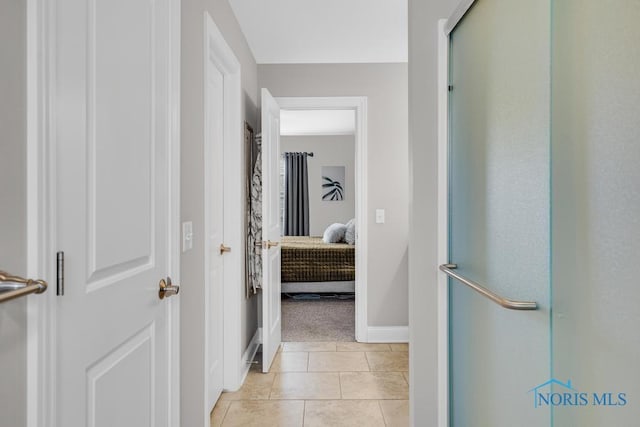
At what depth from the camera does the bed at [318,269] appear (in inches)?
198

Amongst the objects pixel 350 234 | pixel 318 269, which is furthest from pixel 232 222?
pixel 350 234

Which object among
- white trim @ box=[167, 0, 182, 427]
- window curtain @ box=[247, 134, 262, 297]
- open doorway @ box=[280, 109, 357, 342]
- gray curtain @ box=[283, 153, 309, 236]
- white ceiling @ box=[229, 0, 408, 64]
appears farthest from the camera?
gray curtain @ box=[283, 153, 309, 236]

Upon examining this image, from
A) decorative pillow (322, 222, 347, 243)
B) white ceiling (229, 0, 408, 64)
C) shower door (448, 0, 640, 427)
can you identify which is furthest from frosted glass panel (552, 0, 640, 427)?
decorative pillow (322, 222, 347, 243)

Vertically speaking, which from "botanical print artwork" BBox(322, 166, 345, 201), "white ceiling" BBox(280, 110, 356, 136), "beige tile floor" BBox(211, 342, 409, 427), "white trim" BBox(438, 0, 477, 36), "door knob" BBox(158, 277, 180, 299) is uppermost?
"white ceiling" BBox(280, 110, 356, 136)

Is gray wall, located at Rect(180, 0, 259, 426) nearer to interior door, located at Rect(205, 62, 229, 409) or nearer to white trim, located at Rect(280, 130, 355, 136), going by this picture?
interior door, located at Rect(205, 62, 229, 409)

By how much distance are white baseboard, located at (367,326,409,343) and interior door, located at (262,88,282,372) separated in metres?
0.84

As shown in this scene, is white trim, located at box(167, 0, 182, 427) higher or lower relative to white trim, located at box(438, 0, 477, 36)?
lower

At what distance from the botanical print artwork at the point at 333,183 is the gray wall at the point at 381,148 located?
426 cm

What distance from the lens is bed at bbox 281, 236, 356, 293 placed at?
5027mm

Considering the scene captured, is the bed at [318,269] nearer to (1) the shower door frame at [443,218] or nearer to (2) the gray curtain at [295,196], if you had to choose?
(2) the gray curtain at [295,196]

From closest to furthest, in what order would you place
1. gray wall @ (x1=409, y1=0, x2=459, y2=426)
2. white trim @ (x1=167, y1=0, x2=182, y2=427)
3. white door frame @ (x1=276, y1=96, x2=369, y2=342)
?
white trim @ (x1=167, y1=0, x2=182, y2=427) → gray wall @ (x1=409, y1=0, x2=459, y2=426) → white door frame @ (x1=276, y1=96, x2=369, y2=342)
